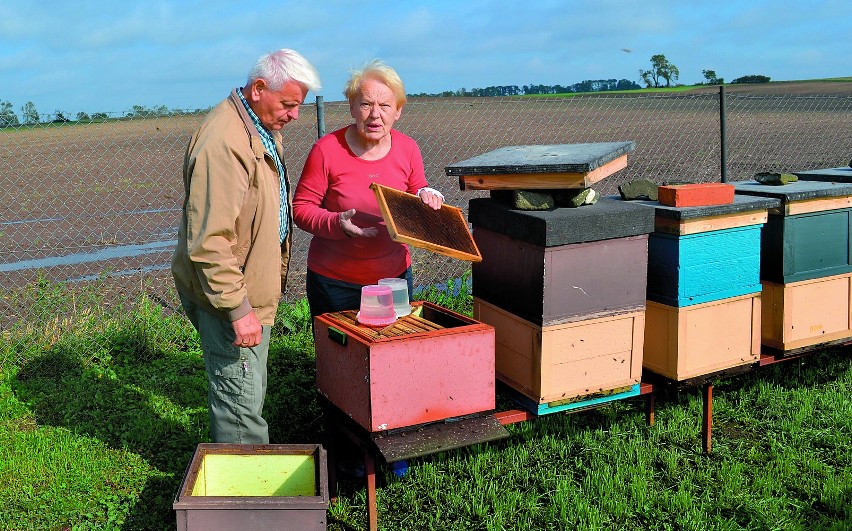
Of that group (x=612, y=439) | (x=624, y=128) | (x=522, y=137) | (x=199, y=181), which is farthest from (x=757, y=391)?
(x=624, y=128)

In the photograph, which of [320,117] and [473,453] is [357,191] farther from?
[320,117]

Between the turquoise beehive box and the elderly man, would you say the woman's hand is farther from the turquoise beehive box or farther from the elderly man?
the turquoise beehive box

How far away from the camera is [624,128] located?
83.1 feet

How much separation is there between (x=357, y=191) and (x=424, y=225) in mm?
438

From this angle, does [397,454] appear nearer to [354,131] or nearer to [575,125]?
[354,131]

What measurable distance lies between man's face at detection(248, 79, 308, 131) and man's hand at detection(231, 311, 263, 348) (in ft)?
2.59

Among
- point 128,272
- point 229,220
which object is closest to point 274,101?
point 229,220

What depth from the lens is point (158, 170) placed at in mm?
16453

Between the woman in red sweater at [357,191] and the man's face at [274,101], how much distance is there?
1.71 feet

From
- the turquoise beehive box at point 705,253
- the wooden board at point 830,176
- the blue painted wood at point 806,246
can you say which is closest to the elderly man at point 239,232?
the turquoise beehive box at point 705,253

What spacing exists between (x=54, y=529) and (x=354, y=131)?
2.37 m

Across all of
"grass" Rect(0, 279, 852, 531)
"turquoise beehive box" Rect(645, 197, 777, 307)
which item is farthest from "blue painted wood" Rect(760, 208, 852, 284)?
"grass" Rect(0, 279, 852, 531)

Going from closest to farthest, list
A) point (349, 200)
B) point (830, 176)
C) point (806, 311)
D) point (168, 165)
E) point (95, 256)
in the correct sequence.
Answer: point (349, 200) < point (806, 311) < point (830, 176) < point (95, 256) < point (168, 165)

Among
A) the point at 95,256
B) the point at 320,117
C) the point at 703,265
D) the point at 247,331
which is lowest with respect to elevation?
the point at 95,256
